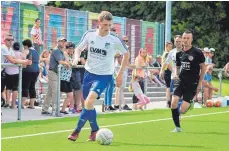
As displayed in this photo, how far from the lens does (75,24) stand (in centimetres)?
3078

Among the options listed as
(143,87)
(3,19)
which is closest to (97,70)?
(143,87)

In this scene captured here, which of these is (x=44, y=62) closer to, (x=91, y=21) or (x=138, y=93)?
(x=138, y=93)

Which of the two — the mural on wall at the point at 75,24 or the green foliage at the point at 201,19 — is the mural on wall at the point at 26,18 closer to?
the mural on wall at the point at 75,24

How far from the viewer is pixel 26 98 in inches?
777

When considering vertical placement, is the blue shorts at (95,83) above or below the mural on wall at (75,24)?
below

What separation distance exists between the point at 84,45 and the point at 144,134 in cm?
250

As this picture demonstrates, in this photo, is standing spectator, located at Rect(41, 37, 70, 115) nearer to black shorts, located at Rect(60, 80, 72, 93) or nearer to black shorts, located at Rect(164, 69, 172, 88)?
black shorts, located at Rect(60, 80, 72, 93)

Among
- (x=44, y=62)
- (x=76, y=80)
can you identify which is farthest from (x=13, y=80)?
(x=44, y=62)

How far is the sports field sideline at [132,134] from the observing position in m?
11.5

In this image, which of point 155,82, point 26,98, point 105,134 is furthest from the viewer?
point 155,82

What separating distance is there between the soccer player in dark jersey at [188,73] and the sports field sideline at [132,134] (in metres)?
0.68

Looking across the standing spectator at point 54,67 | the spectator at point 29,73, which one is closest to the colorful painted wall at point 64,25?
the spectator at point 29,73

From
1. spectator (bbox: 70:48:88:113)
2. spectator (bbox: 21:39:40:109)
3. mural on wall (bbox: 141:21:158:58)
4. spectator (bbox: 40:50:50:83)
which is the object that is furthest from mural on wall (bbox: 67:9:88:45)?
spectator (bbox: 70:48:88:113)

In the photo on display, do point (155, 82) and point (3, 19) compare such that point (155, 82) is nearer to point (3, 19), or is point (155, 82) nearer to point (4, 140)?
point (3, 19)
